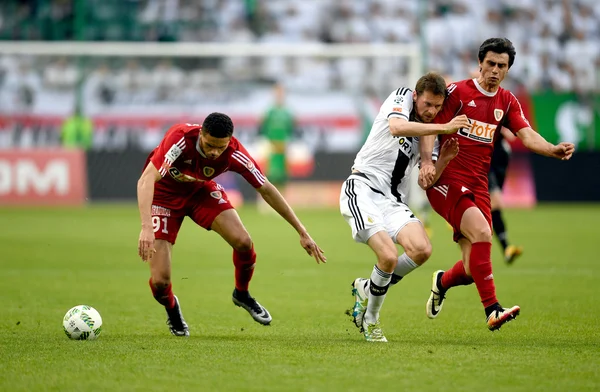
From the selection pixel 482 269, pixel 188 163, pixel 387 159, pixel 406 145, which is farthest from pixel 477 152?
pixel 188 163

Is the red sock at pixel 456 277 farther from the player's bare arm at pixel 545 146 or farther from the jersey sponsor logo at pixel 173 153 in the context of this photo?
the jersey sponsor logo at pixel 173 153

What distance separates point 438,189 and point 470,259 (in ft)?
2.14

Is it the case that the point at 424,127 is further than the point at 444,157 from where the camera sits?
No

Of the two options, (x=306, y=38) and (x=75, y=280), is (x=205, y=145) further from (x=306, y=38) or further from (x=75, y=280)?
(x=306, y=38)

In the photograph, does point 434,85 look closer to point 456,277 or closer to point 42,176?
point 456,277

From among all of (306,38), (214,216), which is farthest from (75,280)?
(306,38)

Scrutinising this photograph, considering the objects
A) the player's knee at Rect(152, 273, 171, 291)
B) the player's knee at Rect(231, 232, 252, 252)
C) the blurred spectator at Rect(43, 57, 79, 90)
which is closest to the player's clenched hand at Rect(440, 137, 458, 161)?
the player's knee at Rect(231, 232, 252, 252)

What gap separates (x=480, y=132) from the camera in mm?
7754

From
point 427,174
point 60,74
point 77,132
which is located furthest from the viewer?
point 60,74

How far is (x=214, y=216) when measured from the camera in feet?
25.9

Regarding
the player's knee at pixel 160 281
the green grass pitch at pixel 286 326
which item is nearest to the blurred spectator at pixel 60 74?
the green grass pitch at pixel 286 326

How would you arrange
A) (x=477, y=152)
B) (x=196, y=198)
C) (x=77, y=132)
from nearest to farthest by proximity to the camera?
1. (x=477, y=152)
2. (x=196, y=198)
3. (x=77, y=132)

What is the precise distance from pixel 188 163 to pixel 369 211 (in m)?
1.47

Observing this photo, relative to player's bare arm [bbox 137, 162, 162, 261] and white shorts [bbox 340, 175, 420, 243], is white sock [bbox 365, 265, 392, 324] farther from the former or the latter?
player's bare arm [bbox 137, 162, 162, 261]
